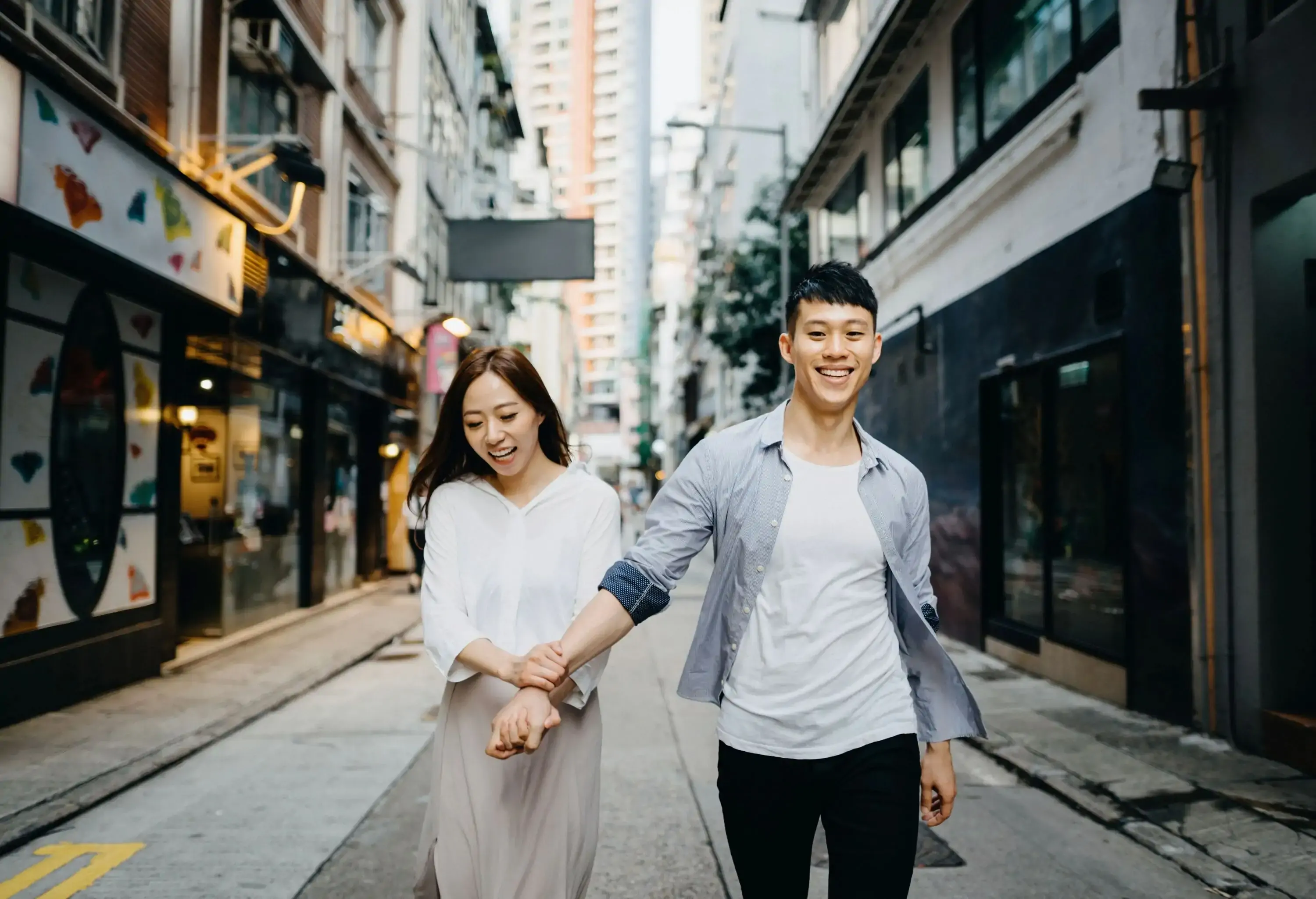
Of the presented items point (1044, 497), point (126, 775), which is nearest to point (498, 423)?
point (126, 775)

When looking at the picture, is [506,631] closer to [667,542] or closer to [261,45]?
[667,542]

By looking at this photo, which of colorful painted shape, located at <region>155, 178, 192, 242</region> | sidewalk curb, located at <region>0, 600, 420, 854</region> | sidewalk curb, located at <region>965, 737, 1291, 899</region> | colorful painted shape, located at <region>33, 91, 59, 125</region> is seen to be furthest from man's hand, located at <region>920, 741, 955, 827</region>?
colorful painted shape, located at <region>155, 178, 192, 242</region>

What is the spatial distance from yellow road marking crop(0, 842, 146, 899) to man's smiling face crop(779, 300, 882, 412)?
3.81m

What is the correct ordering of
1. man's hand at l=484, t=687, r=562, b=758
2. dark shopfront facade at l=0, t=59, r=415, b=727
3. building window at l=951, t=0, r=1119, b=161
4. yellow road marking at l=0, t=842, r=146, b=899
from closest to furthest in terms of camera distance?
man's hand at l=484, t=687, r=562, b=758 < yellow road marking at l=0, t=842, r=146, b=899 < dark shopfront facade at l=0, t=59, r=415, b=727 < building window at l=951, t=0, r=1119, b=161

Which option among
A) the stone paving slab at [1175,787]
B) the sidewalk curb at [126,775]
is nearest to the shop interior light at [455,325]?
the sidewalk curb at [126,775]

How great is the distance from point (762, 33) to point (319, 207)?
27164 millimetres

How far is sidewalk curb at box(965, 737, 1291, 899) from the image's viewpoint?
4.22 m

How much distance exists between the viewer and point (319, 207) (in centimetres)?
1480

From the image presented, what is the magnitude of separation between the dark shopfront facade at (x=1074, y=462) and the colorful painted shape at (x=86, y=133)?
7528mm

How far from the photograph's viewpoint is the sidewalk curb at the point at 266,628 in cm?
948

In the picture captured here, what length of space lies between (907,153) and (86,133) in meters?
10.2

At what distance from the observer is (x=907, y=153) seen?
1357cm

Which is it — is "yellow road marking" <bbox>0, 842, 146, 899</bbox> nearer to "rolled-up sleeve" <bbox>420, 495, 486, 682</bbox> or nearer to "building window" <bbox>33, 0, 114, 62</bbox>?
"rolled-up sleeve" <bbox>420, 495, 486, 682</bbox>

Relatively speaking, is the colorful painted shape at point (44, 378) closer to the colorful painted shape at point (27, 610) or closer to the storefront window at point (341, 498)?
the colorful painted shape at point (27, 610)
